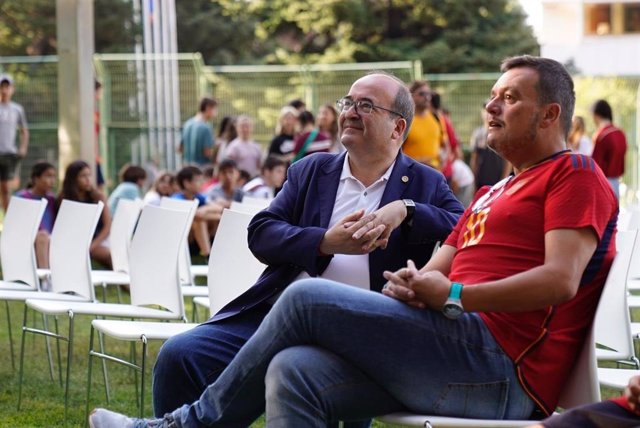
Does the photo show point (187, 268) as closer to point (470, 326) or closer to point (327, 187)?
point (327, 187)

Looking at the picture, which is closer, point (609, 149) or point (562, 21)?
point (609, 149)

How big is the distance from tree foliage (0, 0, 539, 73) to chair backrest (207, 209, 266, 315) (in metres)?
31.1

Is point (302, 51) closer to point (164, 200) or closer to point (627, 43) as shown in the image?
point (627, 43)

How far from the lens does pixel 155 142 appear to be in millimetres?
21688

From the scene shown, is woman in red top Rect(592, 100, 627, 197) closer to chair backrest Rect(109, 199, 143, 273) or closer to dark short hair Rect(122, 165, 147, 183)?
dark short hair Rect(122, 165, 147, 183)

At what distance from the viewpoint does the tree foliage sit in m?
37.4

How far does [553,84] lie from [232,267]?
86.7 inches

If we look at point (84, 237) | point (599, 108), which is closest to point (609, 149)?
point (599, 108)

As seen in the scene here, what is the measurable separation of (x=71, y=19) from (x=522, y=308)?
34.7 ft

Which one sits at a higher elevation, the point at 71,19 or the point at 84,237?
the point at 71,19

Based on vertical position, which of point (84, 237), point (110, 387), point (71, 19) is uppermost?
point (71, 19)

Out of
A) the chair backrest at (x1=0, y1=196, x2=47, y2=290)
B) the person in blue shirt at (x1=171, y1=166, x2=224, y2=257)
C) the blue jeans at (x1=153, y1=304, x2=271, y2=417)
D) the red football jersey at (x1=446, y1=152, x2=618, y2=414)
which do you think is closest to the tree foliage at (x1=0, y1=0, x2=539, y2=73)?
the person in blue shirt at (x1=171, y1=166, x2=224, y2=257)

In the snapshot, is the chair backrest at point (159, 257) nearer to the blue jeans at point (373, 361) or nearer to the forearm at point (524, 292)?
the blue jeans at point (373, 361)

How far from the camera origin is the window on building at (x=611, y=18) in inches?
2041
